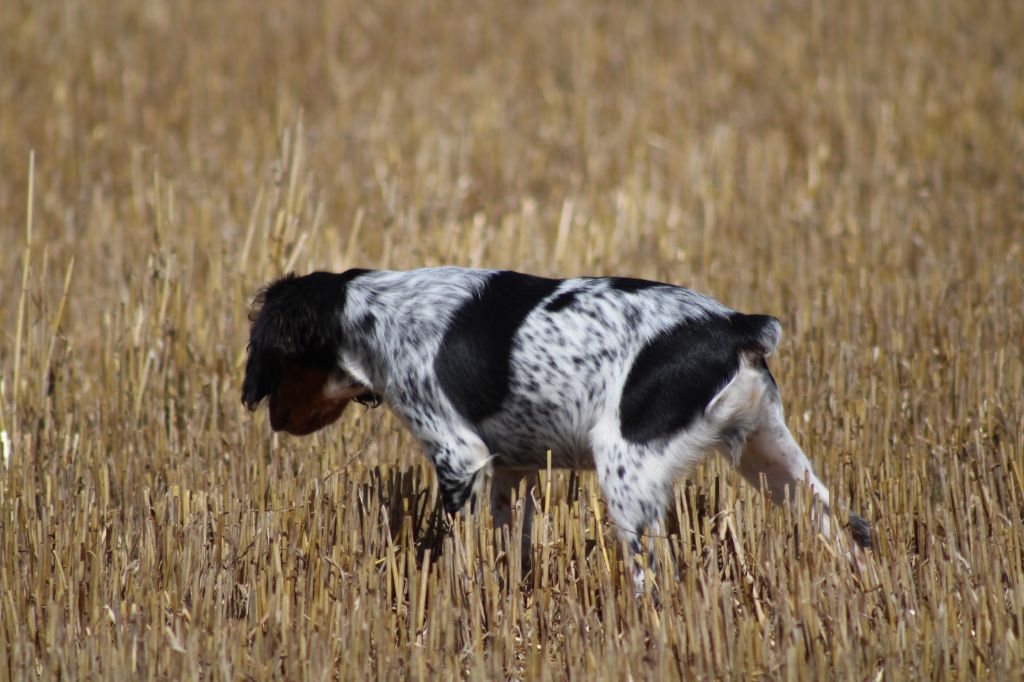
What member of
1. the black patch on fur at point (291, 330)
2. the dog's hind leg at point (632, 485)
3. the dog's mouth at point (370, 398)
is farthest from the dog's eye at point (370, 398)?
the dog's hind leg at point (632, 485)

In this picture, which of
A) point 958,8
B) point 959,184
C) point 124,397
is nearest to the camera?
point 124,397

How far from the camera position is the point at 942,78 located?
10016mm

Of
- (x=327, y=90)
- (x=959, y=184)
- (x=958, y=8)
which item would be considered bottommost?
(x=959, y=184)

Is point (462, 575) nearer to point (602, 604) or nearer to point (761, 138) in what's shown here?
point (602, 604)

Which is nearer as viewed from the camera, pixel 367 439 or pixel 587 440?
pixel 587 440

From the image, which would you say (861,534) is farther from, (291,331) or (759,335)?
(291,331)

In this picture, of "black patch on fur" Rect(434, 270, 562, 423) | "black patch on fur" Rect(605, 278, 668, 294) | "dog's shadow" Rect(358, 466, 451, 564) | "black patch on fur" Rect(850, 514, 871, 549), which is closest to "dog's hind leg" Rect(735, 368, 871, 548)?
"black patch on fur" Rect(850, 514, 871, 549)

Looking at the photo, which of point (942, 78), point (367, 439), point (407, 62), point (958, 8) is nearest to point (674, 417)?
point (367, 439)

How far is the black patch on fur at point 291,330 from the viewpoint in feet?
13.2

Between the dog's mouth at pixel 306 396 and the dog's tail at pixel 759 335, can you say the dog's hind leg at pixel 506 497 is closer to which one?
the dog's mouth at pixel 306 396

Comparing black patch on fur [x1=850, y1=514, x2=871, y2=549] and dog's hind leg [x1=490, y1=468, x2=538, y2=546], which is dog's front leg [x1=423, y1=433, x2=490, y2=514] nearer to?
dog's hind leg [x1=490, y1=468, x2=538, y2=546]

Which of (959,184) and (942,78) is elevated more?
(942,78)

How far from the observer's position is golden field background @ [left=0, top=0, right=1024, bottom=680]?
3.50m

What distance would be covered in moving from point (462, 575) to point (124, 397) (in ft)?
7.50
